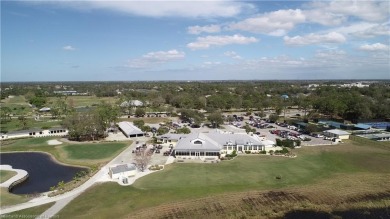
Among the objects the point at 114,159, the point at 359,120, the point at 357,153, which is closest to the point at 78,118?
the point at 114,159

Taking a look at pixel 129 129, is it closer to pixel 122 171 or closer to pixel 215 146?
pixel 215 146

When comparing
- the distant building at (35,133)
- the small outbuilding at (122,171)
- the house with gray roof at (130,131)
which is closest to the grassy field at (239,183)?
the small outbuilding at (122,171)

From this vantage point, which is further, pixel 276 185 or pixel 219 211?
pixel 276 185

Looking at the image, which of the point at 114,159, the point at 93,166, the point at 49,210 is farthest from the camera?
the point at 114,159

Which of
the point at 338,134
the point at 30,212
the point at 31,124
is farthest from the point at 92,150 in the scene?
the point at 338,134

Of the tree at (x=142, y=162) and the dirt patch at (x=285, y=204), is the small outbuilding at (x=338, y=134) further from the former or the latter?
the tree at (x=142, y=162)

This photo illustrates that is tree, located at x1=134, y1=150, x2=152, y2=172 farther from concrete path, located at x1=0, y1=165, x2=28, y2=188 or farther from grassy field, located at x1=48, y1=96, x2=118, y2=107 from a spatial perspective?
grassy field, located at x1=48, y1=96, x2=118, y2=107

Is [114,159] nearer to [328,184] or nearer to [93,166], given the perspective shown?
[93,166]

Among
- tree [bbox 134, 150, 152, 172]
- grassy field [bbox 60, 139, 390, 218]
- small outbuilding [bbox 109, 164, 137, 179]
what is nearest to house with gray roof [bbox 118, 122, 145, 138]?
tree [bbox 134, 150, 152, 172]
